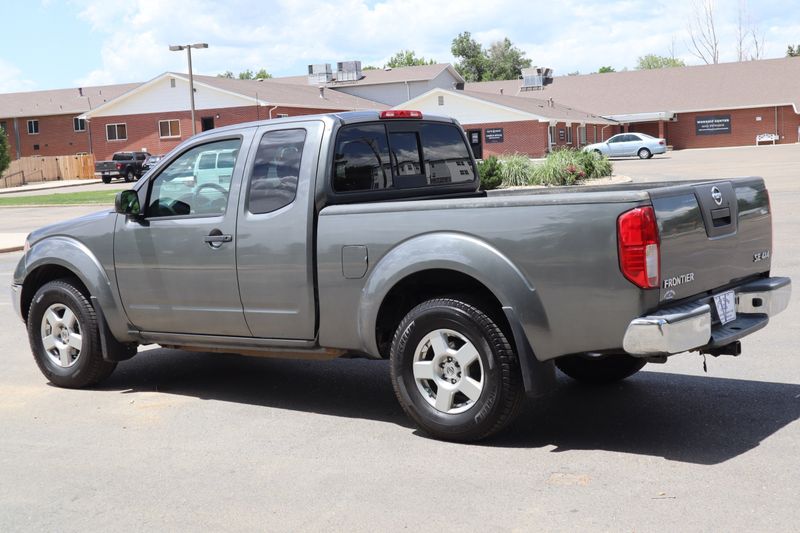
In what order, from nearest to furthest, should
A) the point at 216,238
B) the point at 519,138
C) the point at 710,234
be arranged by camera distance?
1. the point at 710,234
2. the point at 216,238
3. the point at 519,138

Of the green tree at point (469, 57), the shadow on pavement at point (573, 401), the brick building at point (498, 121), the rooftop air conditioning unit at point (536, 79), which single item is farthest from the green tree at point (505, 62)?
the shadow on pavement at point (573, 401)

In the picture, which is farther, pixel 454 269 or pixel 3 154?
pixel 3 154

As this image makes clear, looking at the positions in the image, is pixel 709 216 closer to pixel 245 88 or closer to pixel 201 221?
pixel 201 221

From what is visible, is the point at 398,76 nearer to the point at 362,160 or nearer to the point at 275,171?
the point at 362,160

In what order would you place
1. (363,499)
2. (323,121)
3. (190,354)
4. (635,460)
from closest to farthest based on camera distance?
(363,499)
(635,460)
(323,121)
(190,354)

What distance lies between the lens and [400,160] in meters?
6.84

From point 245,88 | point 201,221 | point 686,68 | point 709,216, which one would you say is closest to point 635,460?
point 709,216

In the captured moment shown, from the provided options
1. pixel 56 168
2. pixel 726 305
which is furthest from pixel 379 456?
pixel 56 168

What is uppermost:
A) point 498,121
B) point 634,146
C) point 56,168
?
point 498,121

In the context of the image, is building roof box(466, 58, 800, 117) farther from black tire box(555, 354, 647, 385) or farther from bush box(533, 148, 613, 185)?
black tire box(555, 354, 647, 385)

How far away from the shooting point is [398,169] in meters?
6.81

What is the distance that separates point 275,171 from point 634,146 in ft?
185

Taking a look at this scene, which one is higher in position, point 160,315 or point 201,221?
point 201,221

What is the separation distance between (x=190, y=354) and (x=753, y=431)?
16.8ft
